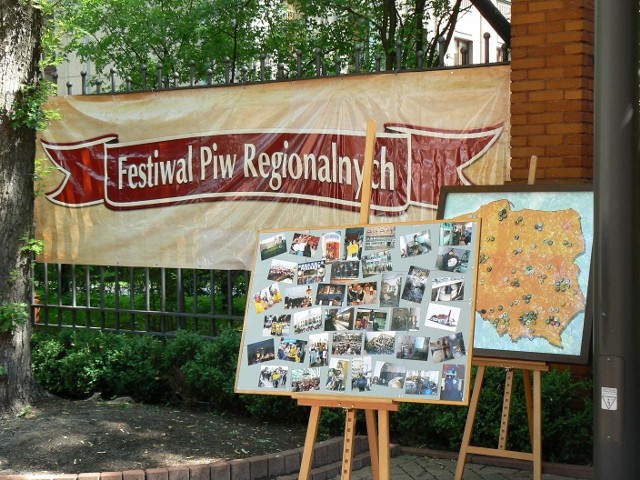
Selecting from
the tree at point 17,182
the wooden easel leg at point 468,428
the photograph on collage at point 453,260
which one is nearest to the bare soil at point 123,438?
the tree at point 17,182

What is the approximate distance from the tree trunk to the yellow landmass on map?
3793 mm

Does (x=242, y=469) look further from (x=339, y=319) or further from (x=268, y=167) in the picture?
(x=268, y=167)

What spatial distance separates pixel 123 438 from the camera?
271 inches

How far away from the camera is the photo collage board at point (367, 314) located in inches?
194

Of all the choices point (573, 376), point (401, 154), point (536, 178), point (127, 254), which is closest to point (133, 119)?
point (127, 254)

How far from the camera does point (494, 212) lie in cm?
645

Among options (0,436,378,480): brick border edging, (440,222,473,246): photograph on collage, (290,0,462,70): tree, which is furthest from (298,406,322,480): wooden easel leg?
(290,0,462,70): tree

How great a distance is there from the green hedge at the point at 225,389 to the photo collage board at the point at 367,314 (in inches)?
85.2

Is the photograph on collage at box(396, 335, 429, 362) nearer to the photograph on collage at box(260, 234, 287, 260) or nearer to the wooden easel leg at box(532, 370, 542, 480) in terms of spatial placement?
the photograph on collage at box(260, 234, 287, 260)

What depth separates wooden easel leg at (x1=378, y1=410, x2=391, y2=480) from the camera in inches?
190

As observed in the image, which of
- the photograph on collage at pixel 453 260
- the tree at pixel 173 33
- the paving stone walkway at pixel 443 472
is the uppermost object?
the tree at pixel 173 33

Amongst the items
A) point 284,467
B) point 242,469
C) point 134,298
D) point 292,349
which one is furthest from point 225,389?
point 134,298

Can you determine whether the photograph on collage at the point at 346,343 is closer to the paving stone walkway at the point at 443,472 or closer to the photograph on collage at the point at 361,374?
the photograph on collage at the point at 361,374

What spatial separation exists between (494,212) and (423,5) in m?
9.94
